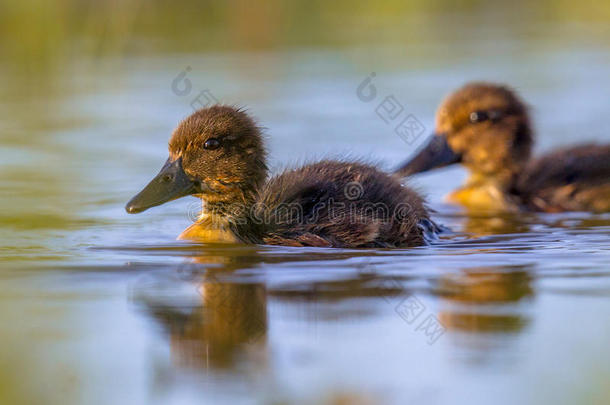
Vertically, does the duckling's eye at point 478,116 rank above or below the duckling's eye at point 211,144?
above

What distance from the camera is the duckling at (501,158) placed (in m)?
9.73

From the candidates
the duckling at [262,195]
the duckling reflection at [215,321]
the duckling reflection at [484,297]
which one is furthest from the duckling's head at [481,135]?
the duckling reflection at [215,321]

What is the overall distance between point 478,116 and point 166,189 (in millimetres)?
4110

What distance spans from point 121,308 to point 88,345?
1.85ft

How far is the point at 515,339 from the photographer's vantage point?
16.3ft

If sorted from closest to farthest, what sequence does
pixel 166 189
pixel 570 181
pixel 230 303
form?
pixel 230 303 < pixel 166 189 < pixel 570 181

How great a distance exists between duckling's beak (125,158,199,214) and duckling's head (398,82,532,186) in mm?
3281

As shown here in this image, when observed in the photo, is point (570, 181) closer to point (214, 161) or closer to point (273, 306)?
point (214, 161)

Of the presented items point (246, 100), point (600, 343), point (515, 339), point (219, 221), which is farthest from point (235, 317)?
point (246, 100)

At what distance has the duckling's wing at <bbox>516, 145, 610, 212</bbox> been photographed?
9.48 meters

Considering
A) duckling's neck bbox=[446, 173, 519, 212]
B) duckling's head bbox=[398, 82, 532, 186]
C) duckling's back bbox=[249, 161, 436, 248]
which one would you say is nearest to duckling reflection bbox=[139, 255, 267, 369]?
duckling's back bbox=[249, 161, 436, 248]

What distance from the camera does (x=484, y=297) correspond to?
225 inches

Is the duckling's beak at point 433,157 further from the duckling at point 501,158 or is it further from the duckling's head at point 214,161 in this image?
the duckling's head at point 214,161

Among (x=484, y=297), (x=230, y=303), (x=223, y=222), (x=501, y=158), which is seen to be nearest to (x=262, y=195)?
(x=223, y=222)
